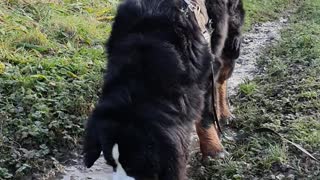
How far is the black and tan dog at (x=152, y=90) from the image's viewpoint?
2.60m

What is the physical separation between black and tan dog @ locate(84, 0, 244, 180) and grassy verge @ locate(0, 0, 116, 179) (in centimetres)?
106

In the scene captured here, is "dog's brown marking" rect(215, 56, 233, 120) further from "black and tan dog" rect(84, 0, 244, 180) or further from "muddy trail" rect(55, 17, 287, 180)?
"black and tan dog" rect(84, 0, 244, 180)

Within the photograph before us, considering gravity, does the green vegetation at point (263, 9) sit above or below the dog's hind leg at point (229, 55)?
below

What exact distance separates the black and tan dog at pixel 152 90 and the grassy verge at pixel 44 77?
106 centimetres

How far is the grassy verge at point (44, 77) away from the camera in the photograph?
3.90 metres

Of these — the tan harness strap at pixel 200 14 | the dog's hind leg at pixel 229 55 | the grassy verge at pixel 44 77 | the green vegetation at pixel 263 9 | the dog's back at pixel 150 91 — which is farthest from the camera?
the green vegetation at pixel 263 9

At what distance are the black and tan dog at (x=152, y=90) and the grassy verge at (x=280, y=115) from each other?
1.57ft

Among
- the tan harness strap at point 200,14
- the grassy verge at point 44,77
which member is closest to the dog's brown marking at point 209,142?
the tan harness strap at point 200,14

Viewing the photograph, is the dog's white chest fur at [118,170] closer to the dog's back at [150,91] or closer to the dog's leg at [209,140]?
the dog's back at [150,91]

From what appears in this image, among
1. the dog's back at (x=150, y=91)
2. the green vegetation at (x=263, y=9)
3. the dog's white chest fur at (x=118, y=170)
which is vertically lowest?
the green vegetation at (x=263, y=9)

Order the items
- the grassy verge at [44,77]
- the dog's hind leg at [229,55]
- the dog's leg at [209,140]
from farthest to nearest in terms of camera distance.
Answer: the dog's hind leg at [229,55], the grassy verge at [44,77], the dog's leg at [209,140]

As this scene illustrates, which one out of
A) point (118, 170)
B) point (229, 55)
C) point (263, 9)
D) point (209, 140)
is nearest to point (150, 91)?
point (118, 170)

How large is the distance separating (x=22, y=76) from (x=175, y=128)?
226cm

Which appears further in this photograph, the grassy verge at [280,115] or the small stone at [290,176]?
the grassy verge at [280,115]
